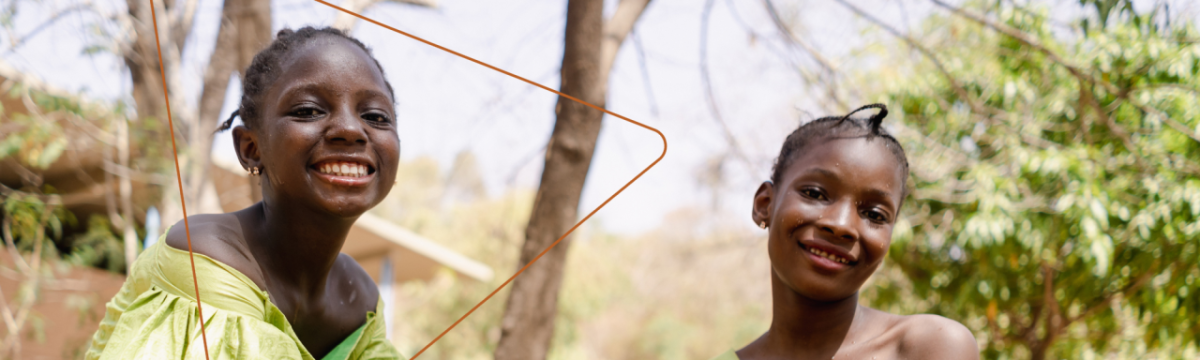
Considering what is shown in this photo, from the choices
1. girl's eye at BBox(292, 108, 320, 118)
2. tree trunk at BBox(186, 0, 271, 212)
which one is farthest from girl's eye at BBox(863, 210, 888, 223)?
tree trunk at BBox(186, 0, 271, 212)

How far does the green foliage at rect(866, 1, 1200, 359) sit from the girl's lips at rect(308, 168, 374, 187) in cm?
314

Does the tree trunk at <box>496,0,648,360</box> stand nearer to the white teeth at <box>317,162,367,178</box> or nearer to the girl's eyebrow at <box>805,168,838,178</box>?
the girl's eyebrow at <box>805,168,838,178</box>

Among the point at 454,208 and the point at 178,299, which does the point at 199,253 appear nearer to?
the point at 178,299

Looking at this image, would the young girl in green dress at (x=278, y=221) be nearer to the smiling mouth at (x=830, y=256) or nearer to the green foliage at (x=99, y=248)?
the smiling mouth at (x=830, y=256)

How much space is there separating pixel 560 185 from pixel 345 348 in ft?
4.99

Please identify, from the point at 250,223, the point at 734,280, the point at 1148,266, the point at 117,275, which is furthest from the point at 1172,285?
the point at 734,280

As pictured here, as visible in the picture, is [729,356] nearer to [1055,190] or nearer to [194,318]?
[194,318]

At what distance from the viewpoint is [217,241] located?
55.2 inches

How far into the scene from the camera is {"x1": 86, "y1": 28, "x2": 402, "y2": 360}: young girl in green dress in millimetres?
1314


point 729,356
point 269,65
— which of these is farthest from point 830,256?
point 269,65

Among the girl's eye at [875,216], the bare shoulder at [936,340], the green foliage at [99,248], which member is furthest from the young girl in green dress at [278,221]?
the green foliage at [99,248]

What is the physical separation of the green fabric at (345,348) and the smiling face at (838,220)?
0.95 meters

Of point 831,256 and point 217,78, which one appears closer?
point 831,256

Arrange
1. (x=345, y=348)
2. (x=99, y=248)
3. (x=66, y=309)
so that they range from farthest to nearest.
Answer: (x=66, y=309)
(x=99, y=248)
(x=345, y=348)
